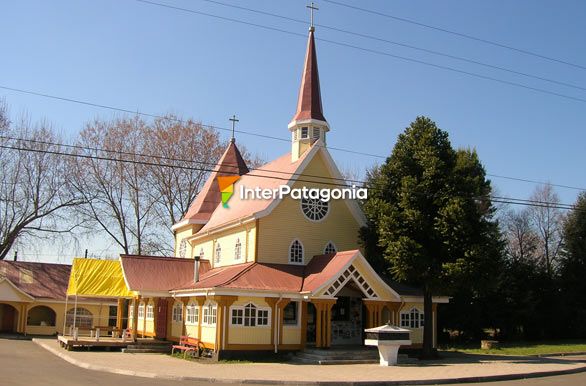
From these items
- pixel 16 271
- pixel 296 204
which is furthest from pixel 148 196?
pixel 296 204

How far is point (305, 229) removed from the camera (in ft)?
97.9

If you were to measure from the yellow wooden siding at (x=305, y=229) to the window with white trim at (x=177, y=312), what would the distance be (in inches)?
243

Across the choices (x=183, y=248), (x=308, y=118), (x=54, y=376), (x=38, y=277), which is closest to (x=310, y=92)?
(x=308, y=118)

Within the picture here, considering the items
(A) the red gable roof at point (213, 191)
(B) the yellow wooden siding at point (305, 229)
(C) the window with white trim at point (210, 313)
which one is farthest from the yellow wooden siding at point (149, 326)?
(B) the yellow wooden siding at point (305, 229)

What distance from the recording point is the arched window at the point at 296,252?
29312mm

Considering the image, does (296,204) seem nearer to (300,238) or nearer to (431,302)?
(300,238)

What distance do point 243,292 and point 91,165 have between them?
2777 cm

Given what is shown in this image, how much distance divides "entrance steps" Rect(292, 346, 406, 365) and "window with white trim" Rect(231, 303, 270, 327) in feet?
6.94

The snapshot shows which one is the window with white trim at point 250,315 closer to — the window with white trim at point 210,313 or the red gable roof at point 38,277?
the window with white trim at point 210,313

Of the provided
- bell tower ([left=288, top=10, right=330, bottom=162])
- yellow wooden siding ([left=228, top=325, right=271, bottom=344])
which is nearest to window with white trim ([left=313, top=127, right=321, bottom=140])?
bell tower ([left=288, top=10, right=330, bottom=162])

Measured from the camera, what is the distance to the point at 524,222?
5641 centimetres

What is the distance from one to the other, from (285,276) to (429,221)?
706cm

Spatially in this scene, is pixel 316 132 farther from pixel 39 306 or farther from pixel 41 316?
pixel 41 316

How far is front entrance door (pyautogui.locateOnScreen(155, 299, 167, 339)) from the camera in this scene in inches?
1318
